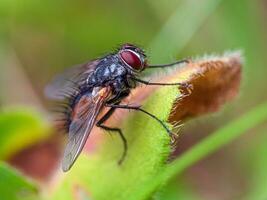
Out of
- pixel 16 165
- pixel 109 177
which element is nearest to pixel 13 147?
pixel 16 165

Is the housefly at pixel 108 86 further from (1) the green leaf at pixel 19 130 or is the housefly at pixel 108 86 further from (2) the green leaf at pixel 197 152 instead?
(1) the green leaf at pixel 19 130

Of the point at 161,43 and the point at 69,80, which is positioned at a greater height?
the point at 161,43

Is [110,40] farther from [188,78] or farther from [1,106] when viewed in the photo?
[188,78]

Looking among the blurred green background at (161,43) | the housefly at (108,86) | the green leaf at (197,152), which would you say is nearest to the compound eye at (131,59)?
the housefly at (108,86)

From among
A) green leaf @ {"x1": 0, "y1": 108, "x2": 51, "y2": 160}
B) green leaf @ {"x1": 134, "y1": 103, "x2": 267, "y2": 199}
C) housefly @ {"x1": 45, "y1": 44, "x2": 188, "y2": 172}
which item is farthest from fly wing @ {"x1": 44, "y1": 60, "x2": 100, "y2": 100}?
green leaf @ {"x1": 134, "y1": 103, "x2": 267, "y2": 199}

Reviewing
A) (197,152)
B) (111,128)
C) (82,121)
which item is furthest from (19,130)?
(197,152)

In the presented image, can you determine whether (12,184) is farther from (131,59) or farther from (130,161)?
(131,59)
